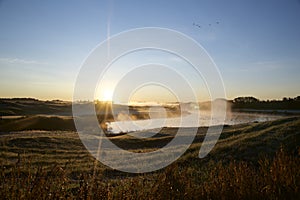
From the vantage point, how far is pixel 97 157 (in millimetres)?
21125

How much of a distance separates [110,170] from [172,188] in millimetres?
10897

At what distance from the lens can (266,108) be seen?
107 metres

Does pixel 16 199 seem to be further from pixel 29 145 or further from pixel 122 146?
pixel 122 146

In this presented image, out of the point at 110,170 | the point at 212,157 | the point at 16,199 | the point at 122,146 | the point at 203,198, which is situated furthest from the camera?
the point at 122,146

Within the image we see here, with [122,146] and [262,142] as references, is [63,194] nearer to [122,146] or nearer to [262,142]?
[262,142]

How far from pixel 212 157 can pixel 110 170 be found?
6.24 m

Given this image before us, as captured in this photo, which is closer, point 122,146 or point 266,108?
point 122,146

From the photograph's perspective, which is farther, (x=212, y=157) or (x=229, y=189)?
(x=212, y=157)

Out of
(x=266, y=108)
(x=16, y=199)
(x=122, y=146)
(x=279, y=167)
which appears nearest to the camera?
(x=16, y=199)

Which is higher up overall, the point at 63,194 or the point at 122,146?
the point at 63,194

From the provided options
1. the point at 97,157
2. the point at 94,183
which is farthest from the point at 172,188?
the point at 97,157

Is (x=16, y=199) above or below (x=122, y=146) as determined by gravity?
above

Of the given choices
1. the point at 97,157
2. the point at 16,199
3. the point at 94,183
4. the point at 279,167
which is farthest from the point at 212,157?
the point at 16,199

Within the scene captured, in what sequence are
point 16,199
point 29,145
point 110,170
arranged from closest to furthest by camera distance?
point 16,199 → point 110,170 → point 29,145
